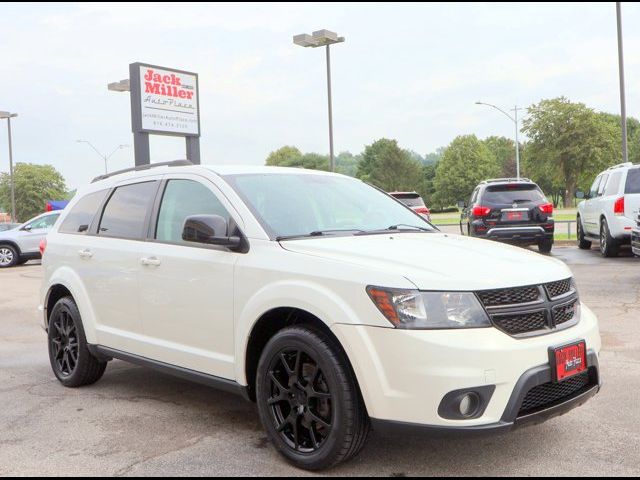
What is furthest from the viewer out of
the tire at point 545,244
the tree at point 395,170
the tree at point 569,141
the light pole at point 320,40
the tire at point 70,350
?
the tree at point 395,170

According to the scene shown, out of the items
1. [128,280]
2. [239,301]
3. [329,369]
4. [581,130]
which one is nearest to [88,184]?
[128,280]

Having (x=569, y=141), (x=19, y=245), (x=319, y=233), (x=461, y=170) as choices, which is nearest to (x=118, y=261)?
(x=319, y=233)

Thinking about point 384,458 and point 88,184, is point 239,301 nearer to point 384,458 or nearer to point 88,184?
point 384,458

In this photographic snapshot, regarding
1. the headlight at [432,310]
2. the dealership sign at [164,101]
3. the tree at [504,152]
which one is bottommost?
the headlight at [432,310]

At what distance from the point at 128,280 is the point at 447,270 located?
96.0 inches

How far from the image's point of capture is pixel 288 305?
12.3 feet

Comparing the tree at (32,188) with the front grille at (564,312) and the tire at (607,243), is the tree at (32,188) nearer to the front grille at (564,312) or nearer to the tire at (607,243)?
the tire at (607,243)

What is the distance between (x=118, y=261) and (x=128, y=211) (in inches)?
16.9

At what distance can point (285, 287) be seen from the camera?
3779 mm

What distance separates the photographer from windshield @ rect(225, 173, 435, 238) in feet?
14.2

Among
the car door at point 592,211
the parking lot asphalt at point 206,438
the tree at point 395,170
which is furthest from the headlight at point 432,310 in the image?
the tree at point 395,170

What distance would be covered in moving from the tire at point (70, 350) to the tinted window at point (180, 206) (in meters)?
1.27

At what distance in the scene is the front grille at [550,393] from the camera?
3.47 m

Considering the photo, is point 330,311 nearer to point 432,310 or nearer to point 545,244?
point 432,310
